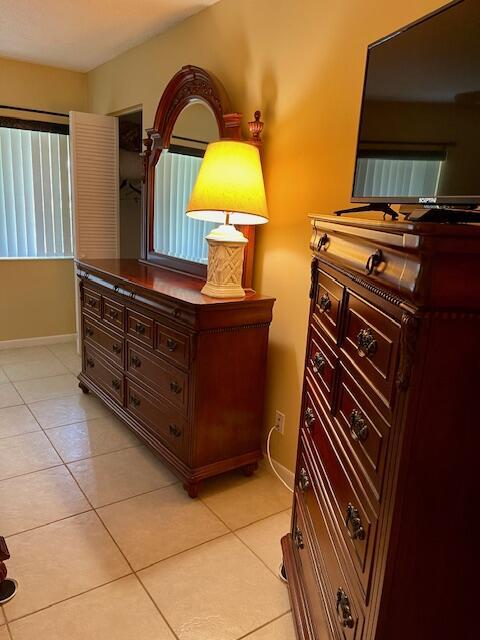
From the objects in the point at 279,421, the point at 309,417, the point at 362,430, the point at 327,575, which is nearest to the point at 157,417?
the point at 279,421

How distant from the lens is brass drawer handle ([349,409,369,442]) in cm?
97

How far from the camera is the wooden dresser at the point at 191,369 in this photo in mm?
2104

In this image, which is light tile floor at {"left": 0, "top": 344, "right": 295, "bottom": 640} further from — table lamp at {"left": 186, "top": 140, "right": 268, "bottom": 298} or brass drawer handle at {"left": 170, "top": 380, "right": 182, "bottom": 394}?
table lamp at {"left": 186, "top": 140, "right": 268, "bottom": 298}

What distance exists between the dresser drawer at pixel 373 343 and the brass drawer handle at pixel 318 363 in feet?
0.69

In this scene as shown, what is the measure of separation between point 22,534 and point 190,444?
2.63 ft

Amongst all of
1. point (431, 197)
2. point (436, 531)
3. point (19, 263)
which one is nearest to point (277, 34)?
point (431, 197)

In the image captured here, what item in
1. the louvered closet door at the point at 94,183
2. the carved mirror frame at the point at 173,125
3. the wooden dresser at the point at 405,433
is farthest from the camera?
the louvered closet door at the point at 94,183

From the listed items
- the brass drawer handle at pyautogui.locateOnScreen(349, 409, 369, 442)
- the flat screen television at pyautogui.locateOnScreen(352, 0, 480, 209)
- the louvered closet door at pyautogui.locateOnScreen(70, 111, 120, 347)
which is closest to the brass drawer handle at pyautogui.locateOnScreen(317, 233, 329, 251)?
the flat screen television at pyautogui.locateOnScreen(352, 0, 480, 209)

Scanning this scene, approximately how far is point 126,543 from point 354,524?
127 cm

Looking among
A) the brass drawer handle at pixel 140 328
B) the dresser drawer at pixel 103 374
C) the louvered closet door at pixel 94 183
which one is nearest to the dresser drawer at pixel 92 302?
the dresser drawer at pixel 103 374

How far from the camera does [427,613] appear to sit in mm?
882

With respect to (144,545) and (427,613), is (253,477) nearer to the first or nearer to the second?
(144,545)

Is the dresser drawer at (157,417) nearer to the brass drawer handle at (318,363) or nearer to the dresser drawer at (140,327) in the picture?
the dresser drawer at (140,327)

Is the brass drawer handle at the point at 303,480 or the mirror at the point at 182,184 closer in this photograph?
the brass drawer handle at the point at 303,480
